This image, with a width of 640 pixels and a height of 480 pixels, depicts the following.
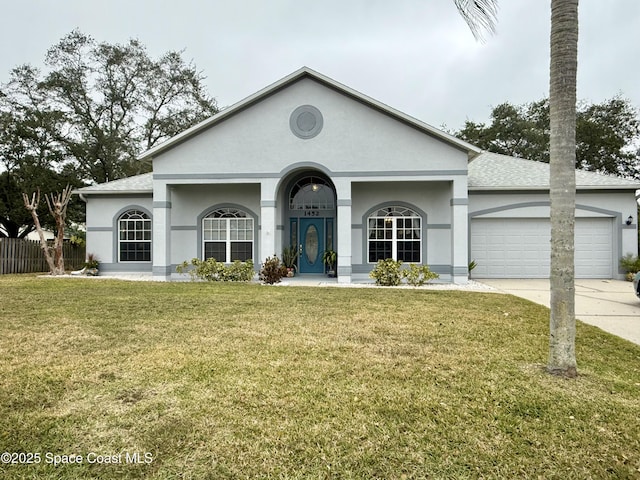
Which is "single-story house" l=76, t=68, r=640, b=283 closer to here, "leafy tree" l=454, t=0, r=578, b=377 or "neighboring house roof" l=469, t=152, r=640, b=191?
"neighboring house roof" l=469, t=152, r=640, b=191

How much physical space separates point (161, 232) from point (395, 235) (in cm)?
879

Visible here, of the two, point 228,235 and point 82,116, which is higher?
point 82,116

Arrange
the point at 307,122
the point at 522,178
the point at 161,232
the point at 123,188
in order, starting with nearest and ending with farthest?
the point at 307,122
the point at 161,232
the point at 522,178
the point at 123,188

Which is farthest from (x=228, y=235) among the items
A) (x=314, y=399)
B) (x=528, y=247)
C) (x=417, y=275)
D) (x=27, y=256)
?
(x=314, y=399)

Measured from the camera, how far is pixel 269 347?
524cm

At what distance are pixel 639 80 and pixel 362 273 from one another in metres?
25.4

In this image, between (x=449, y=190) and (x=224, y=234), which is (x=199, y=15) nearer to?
(x=224, y=234)

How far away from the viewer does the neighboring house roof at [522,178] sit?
570 inches

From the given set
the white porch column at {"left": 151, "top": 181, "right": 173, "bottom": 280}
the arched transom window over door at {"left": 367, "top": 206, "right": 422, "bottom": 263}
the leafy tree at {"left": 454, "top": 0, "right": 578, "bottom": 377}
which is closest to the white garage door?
the arched transom window over door at {"left": 367, "top": 206, "right": 422, "bottom": 263}

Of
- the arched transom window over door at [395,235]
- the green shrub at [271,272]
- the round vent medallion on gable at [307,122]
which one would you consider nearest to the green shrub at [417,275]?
the arched transom window over door at [395,235]

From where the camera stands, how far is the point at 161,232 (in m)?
14.2

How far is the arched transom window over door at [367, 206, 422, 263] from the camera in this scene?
14.7 metres

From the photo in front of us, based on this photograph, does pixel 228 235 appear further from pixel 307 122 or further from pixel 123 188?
pixel 307 122

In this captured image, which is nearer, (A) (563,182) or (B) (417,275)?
(A) (563,182)
